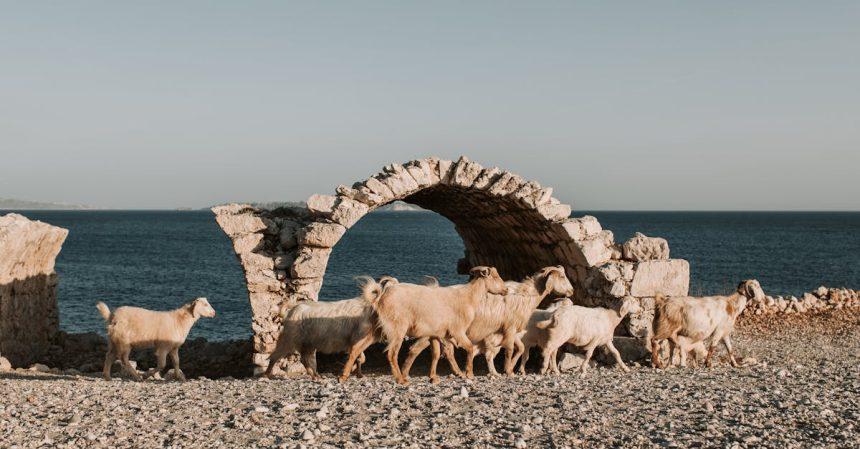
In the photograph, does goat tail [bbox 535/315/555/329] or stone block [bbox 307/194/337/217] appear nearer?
goat tail [bbox 535/315/555/329]

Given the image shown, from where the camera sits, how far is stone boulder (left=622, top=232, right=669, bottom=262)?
575 inches

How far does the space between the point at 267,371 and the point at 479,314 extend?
3.85 m

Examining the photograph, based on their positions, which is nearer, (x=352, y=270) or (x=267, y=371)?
(x=267, y=371)

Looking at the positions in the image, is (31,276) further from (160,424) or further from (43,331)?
(160,424)

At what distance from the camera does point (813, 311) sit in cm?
2183

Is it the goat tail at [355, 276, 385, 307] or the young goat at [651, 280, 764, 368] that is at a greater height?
the goat tail at [355, 276, 385, 307]

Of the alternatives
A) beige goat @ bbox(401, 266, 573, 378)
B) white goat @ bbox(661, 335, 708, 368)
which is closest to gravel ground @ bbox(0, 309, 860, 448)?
beige goat @ bbox(401, 266, 573, 378)

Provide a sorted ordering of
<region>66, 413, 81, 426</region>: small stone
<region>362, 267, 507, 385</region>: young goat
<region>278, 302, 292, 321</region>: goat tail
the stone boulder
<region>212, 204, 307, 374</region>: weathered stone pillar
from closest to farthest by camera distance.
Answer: <region>66, 413, 81, 426</region>: small stone, <region>362, 267, 507, 385</region>: young goat, <region>278, 302, 292, 321</region>: goat tail, <region>212, 204, 307, 374</region>: weathered stone pillar, the stone boulder

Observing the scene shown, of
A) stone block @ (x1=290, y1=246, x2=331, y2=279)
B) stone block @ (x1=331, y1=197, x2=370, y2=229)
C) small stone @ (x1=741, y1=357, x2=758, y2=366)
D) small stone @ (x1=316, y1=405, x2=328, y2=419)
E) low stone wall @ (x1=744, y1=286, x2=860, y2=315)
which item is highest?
stone block @ (x1=331, y1=197, x2=370, y2=229)

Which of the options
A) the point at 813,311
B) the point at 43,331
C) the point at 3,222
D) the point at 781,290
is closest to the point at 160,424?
the point at 3,222

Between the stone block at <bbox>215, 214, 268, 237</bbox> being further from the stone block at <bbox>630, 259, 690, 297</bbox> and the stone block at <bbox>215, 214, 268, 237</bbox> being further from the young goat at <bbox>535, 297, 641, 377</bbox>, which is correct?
the stone block at <bbox>630, 259, 690, 297</bbox>

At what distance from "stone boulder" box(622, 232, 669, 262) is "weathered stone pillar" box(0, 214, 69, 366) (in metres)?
11.7

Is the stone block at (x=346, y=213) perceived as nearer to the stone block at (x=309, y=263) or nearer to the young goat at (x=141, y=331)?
the stone block at (x=309, y=263)

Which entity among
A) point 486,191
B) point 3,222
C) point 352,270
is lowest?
point 352,270
